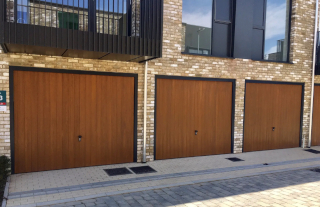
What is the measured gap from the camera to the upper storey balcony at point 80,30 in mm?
5605

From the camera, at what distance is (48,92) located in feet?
22.8

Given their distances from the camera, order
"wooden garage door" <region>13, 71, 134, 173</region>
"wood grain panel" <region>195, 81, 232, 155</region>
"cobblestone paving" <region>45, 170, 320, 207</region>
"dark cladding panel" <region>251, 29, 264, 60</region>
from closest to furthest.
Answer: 1. "cobblestone paving" <region>45, 170, 320, 207</region>
2. "wooden garage door" <region>13, 71, 134, 173</region>
3. "wood grain panel" <region>195, 81, 232, 155</region>
4. "dark cladding panel" <region>251, 29, 264, 60</region>

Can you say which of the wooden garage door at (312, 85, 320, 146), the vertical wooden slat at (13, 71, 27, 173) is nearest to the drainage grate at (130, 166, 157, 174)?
the vertical wooden slat at (13, 71, 27, 173)

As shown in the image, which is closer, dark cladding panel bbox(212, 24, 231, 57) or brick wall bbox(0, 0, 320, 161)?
brick wall bbox(0, 0, 320, 161)

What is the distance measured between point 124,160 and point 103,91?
210 centimetres

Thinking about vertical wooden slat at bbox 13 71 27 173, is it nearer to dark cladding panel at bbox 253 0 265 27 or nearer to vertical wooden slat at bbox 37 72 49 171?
vertical wooden slat at bbox 37 72 49 171

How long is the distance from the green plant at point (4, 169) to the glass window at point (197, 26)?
5.84 m

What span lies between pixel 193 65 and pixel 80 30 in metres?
A: 3.93

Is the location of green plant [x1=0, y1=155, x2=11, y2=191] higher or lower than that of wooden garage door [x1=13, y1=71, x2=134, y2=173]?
lower

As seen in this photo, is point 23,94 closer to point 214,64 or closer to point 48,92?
point 48,92

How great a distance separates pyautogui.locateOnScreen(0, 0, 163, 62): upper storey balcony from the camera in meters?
5.61

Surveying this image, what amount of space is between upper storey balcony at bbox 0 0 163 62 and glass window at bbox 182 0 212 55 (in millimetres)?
1898

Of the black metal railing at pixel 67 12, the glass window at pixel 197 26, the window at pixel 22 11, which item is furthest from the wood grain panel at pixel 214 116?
the window at pixel 22 11

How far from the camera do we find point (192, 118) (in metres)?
8.86
